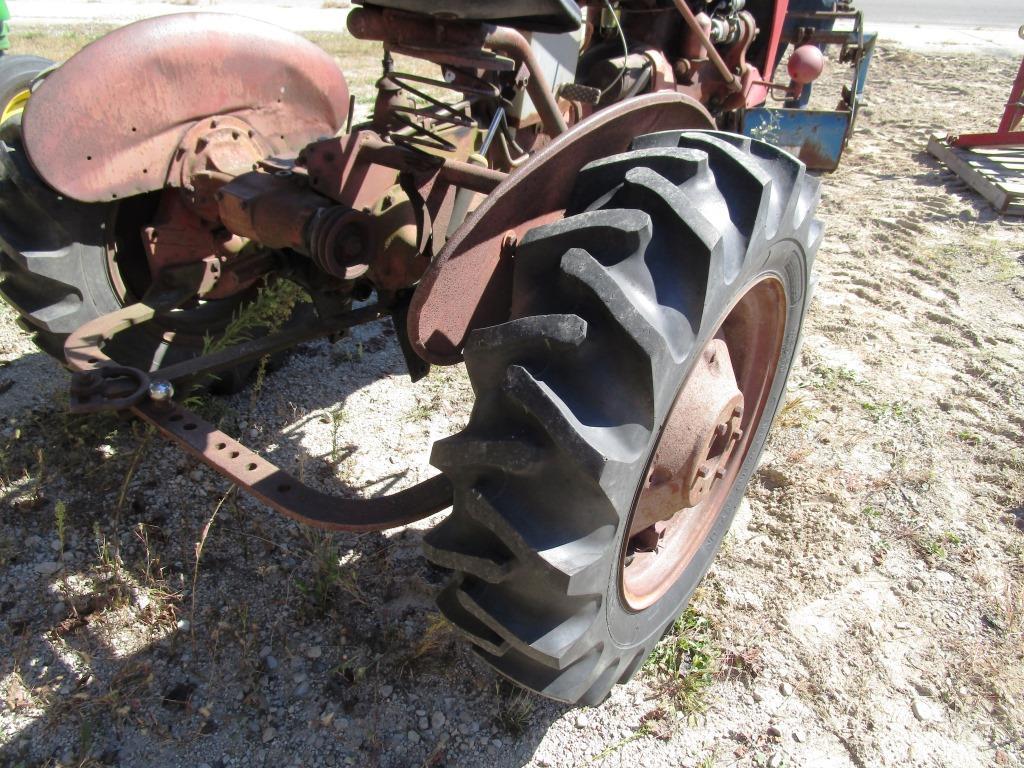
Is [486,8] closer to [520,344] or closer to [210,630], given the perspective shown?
[520,344]

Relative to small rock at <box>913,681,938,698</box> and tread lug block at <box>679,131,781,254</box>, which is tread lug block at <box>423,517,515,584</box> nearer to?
tread lug block at <box>679,131,781,254</box>

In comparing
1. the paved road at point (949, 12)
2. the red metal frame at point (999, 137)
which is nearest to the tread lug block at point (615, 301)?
the red metal frame at point (999, 137)

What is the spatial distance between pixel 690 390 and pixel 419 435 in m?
1.39

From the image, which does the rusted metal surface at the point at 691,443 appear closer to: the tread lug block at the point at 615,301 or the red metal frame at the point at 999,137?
the tread lug block at the point at 615,301

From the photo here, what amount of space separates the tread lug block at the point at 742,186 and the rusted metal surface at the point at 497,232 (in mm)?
209

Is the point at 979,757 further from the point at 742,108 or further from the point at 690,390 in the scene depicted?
the point at 742,108

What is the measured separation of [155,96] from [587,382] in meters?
1.80

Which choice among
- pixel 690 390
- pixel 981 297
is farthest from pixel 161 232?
pixel 981 297

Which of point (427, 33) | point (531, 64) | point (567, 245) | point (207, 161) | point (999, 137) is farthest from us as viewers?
point (999, 137)

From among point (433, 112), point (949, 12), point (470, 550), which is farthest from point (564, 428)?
point (949, 12)

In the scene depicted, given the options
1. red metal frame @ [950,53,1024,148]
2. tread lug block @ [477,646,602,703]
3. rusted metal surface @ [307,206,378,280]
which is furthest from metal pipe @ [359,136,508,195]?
red metal frame @ [950,53,1024,148]

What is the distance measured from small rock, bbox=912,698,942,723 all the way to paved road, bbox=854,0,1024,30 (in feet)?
56.9

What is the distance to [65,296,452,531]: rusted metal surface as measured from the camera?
180 cm

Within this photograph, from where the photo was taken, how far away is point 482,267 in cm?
166
